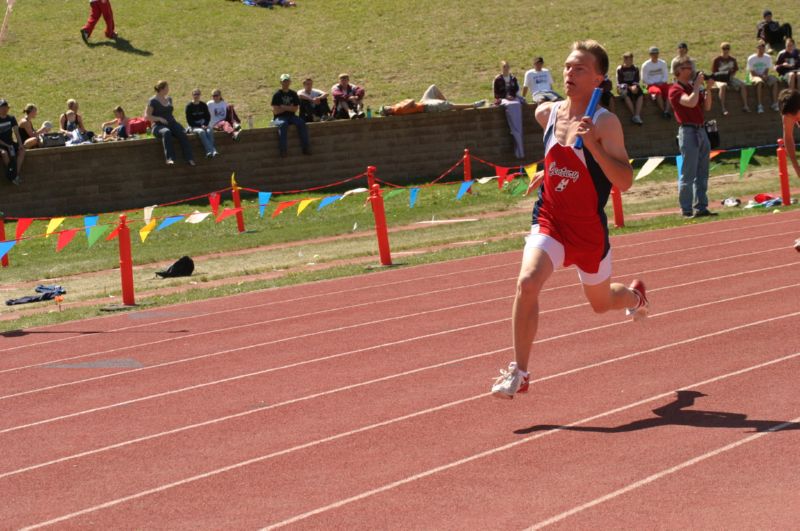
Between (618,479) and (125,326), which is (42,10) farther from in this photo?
(618,479)

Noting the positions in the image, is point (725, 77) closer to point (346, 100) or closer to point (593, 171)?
point (346, 100)

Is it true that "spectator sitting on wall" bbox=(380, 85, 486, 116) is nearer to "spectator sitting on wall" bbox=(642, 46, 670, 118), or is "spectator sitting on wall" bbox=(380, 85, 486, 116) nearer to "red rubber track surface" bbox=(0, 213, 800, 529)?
"spectator sitting on wall" bbox=(642, 46, 670, 118)

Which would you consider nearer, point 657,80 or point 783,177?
point 783,177

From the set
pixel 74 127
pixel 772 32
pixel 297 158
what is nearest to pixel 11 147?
pixel 74 127

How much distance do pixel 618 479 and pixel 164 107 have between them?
19.6 metres

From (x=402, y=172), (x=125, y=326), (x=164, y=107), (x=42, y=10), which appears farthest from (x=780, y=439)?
(x=42, y=10)

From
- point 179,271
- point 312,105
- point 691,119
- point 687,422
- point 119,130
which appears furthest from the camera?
point 312,105

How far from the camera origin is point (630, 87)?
29.2 m

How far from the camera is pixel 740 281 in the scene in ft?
39.3

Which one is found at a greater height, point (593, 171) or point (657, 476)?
point (593, 171)

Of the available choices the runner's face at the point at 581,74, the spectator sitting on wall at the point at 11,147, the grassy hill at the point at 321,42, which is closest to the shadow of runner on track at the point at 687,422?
the runner's face at the point at 581,74

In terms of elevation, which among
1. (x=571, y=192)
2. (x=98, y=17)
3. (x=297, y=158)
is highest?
(x=98, y=17)

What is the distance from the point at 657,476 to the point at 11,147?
19138 millimetres

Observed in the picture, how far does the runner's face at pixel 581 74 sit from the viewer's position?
7051 millimetres
